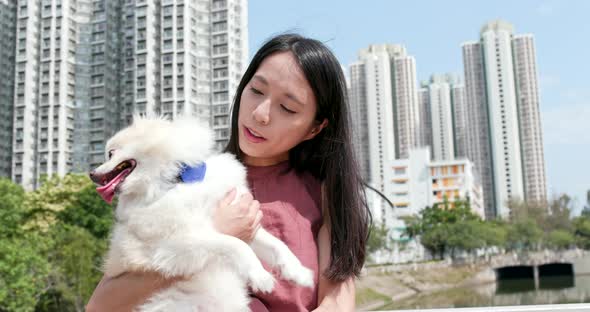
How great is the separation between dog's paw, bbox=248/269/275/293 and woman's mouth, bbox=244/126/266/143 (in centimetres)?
32

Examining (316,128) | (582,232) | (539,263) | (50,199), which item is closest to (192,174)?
(316,128)

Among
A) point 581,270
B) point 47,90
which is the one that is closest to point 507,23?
point 581,270

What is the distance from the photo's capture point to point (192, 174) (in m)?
0.99

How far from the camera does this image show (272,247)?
1028 millimetres

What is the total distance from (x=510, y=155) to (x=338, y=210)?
1441 inches

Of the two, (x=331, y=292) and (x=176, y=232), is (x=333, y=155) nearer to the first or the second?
(x=331, y=292)

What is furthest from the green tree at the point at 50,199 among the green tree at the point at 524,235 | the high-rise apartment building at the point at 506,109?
the high-rise apartment building at the point at 506,109

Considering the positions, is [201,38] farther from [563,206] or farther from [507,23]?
[507,23]

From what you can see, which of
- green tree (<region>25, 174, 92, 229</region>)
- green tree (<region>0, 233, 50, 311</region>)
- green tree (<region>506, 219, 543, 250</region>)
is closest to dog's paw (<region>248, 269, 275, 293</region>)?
green tree (<region>0, 233, 50, 311</region>)

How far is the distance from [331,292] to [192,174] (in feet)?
1.31

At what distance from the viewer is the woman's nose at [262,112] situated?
3.56 feet

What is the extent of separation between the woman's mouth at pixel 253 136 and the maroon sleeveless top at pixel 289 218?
133mm

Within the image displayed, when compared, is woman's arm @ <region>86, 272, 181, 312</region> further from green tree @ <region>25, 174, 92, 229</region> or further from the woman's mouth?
green tree @ <region>25, 174, 92, 229</region>

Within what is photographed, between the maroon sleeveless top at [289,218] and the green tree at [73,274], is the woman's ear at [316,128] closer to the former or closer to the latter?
the maroon sleeveless top at [289,218]
